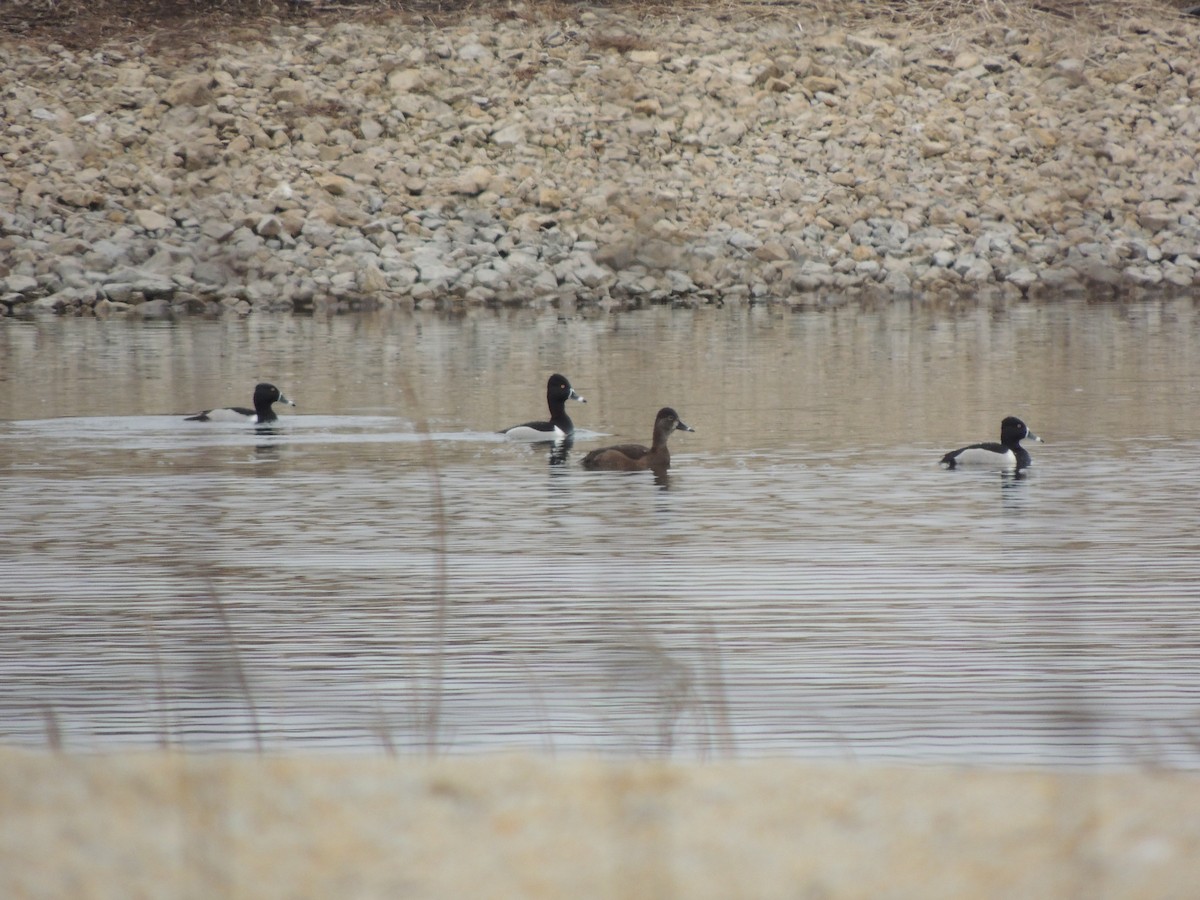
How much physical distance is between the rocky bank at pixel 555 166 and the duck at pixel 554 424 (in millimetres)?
15297

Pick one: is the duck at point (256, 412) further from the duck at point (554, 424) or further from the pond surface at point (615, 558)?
the duck at point (554, 424)

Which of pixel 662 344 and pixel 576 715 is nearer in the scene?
pixel 576 715

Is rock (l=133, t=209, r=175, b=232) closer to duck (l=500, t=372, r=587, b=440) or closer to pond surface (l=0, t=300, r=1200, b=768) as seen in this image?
pond surface (l=0, t=300, r=1200, b=768)

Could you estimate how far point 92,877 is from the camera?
3998 millimetres

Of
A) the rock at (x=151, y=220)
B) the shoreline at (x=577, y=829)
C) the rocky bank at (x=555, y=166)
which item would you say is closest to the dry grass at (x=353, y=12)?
the rocky bank at (x=555, y=166)

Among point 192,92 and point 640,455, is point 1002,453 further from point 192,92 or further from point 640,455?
point 192,92

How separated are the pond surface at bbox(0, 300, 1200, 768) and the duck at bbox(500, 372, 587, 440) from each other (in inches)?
7.8

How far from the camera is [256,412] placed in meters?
19.8

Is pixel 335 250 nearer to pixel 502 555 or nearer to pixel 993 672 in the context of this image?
pixel 502 555

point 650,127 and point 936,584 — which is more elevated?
point 650,127

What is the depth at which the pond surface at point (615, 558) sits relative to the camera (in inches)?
258

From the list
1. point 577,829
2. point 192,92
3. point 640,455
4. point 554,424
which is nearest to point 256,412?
point 554,424

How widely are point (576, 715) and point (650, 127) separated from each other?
32544mm


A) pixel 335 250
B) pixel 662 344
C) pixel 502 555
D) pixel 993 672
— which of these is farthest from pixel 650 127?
pixel 993 672
